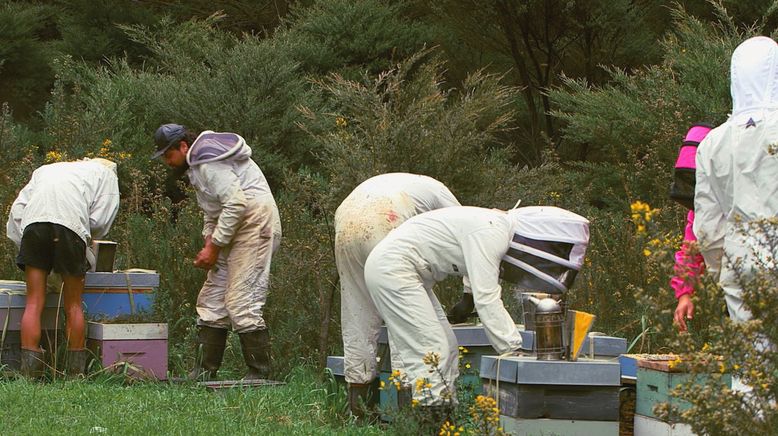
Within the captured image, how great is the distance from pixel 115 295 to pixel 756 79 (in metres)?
5.39

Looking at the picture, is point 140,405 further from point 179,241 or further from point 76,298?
point 179,241

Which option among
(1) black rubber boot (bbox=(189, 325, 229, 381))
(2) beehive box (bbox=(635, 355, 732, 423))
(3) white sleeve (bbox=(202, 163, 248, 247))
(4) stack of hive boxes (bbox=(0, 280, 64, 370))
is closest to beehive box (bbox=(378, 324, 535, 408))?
(2) beehive box (bbox=(635, 355, 732, 423))

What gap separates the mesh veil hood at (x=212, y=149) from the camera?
29.5 ft

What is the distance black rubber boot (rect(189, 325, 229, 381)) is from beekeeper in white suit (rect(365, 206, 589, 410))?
3.03m

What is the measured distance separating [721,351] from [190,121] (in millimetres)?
11766

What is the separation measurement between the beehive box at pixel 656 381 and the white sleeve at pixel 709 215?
53 centimetres

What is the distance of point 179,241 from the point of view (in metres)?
10.5

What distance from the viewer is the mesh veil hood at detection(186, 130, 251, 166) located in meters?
8.99

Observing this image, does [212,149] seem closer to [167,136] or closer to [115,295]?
[167,136]

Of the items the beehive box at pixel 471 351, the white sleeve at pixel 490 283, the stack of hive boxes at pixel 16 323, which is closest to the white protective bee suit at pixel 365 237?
the beehive box at pixel 471 351

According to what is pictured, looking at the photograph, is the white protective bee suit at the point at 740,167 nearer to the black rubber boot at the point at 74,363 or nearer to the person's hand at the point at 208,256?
the person's hand at the point at 208,256

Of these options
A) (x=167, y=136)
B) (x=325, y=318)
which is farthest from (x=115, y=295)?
(x=325, y=318)

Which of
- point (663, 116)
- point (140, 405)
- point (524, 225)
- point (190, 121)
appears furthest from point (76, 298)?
point (190, 121)

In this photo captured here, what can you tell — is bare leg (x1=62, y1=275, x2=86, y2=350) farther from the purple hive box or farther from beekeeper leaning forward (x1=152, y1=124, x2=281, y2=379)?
beekeeper leaning forward (x1=152, y1=124, x2=281, y2=379)
